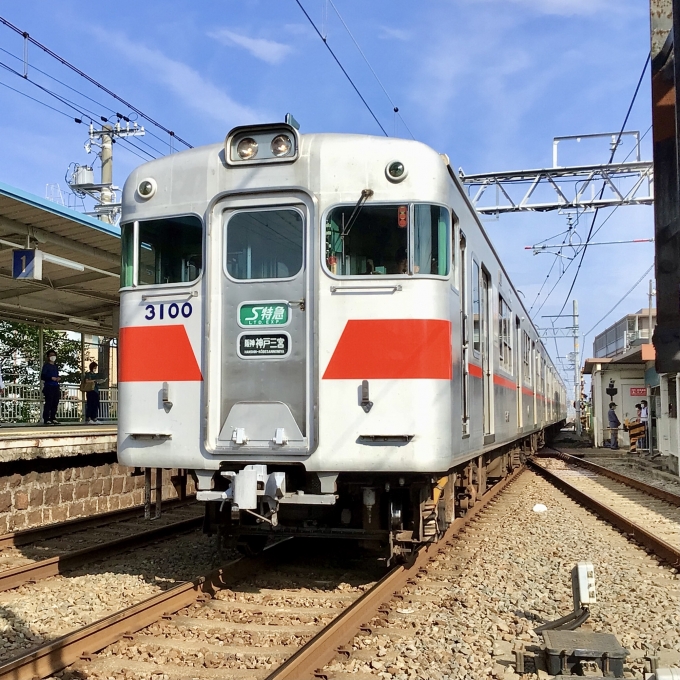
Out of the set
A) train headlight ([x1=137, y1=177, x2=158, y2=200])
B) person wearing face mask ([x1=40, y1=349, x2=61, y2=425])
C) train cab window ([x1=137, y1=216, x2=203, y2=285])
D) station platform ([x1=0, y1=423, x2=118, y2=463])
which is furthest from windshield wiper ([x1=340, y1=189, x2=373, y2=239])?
person wearing face mask ([x1=40, y1=349, x2=61, y2=425])

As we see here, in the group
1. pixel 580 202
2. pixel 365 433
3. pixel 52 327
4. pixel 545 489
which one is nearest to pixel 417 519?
pixel 365 433

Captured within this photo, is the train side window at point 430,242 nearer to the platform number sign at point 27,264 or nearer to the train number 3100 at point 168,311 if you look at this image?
the train number 3100 at point 168,311

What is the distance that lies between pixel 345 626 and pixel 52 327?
1393cm

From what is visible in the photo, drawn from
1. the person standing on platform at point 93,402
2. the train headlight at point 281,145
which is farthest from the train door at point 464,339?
the person standing on platform at point 93,402

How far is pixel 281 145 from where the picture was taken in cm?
577

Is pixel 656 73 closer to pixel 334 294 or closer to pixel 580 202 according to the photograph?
pixel 334 294

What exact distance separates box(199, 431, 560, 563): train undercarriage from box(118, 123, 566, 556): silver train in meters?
0.02

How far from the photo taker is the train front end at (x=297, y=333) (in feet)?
17.7

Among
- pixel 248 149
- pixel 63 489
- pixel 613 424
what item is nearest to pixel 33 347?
pixel 63 489

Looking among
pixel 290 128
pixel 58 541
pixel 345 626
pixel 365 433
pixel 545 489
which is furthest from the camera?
pixel 545 489

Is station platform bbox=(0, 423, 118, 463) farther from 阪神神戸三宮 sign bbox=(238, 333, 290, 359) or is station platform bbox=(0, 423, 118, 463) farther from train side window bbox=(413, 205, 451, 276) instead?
train side window bbox=(413, 205, 451, 276)

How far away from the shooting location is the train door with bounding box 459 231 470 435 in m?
6.27

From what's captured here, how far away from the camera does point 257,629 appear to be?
4805mm

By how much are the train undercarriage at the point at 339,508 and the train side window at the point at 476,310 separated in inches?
55.4
